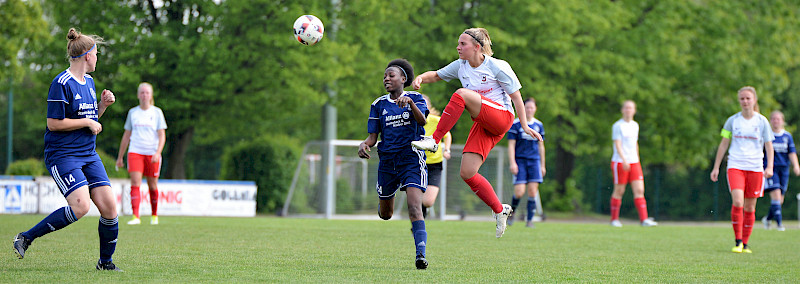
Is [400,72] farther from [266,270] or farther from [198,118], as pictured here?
[198,118]

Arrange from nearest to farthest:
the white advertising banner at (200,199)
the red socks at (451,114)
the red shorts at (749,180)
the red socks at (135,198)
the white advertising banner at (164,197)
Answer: the red socks at (451,114), the red shorts at (749,180), the red socks at (135,198), the white advertising banner at (164,197), the white advertising banner at (200,199)

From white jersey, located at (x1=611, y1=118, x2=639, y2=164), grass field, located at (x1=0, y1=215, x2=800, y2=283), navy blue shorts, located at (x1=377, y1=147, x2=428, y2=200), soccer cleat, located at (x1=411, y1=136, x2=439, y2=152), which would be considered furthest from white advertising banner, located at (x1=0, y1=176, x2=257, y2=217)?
soccer cleat, located at (x1=411, y1=136, x2=439, y2=152)

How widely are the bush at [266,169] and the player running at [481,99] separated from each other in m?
17.7

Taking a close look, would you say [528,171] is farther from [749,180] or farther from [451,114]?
[451,114]

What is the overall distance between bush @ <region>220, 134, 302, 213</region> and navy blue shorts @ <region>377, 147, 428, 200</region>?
705 inches

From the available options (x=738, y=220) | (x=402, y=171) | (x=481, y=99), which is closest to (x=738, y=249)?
(x=738, y=220)

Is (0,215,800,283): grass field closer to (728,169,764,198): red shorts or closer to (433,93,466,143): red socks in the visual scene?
(728,169,764,198): red shorts

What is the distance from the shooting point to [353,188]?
2284 cm

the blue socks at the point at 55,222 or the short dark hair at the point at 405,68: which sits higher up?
the short dark hair at the point at 405,68

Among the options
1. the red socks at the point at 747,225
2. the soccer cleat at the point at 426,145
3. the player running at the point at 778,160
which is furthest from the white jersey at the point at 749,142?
the player running at the point at 778,160

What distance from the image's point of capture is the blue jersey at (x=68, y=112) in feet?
22.5

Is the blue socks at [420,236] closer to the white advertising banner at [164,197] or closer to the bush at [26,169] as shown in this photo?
the white advertising banner at [164,197]

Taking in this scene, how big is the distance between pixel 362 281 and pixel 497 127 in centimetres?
249

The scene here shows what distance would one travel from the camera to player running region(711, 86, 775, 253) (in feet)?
36.2
